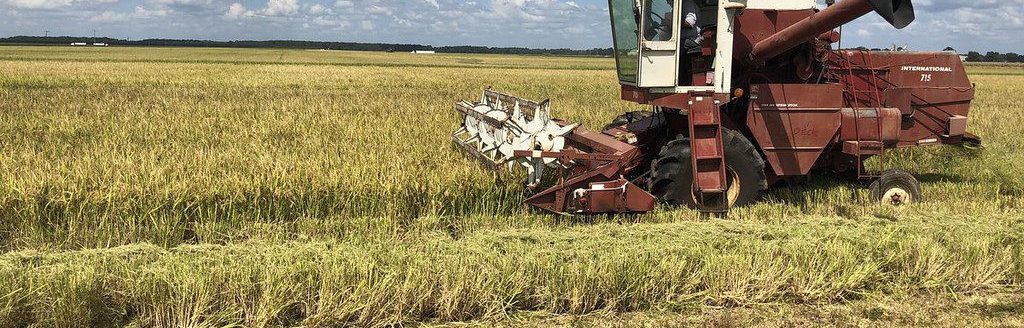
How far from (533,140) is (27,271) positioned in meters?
3.72

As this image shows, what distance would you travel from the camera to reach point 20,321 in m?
3.17

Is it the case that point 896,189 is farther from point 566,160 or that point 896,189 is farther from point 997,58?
point 997,58

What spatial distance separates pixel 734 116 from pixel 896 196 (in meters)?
1.69

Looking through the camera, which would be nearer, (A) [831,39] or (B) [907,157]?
(A) [831,39]

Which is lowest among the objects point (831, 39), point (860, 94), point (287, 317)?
point (287, 317)

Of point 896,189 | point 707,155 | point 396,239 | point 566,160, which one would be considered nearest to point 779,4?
point 707,155

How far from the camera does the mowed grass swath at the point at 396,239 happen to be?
3408 millimetres

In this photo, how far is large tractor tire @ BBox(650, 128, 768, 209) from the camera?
18.6 feet

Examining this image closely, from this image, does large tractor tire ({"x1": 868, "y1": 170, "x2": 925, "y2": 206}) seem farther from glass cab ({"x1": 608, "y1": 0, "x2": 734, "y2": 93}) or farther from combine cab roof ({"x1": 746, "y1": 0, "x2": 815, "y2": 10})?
glass cab ({"x1": 608, "y1": 0, "x2": 734, "y2": 93})

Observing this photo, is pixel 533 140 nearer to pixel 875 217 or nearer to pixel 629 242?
pixel 629 242

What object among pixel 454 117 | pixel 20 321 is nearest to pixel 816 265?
pixel 20 321

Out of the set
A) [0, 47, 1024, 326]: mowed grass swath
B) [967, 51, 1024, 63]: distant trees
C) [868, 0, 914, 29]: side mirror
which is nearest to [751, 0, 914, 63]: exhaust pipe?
[868, 0, 914, 29]: side mirror

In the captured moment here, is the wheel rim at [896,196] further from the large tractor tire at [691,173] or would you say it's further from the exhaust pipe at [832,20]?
the exhaust pipe at [832,20]

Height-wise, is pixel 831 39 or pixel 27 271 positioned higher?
pixel 831 39
